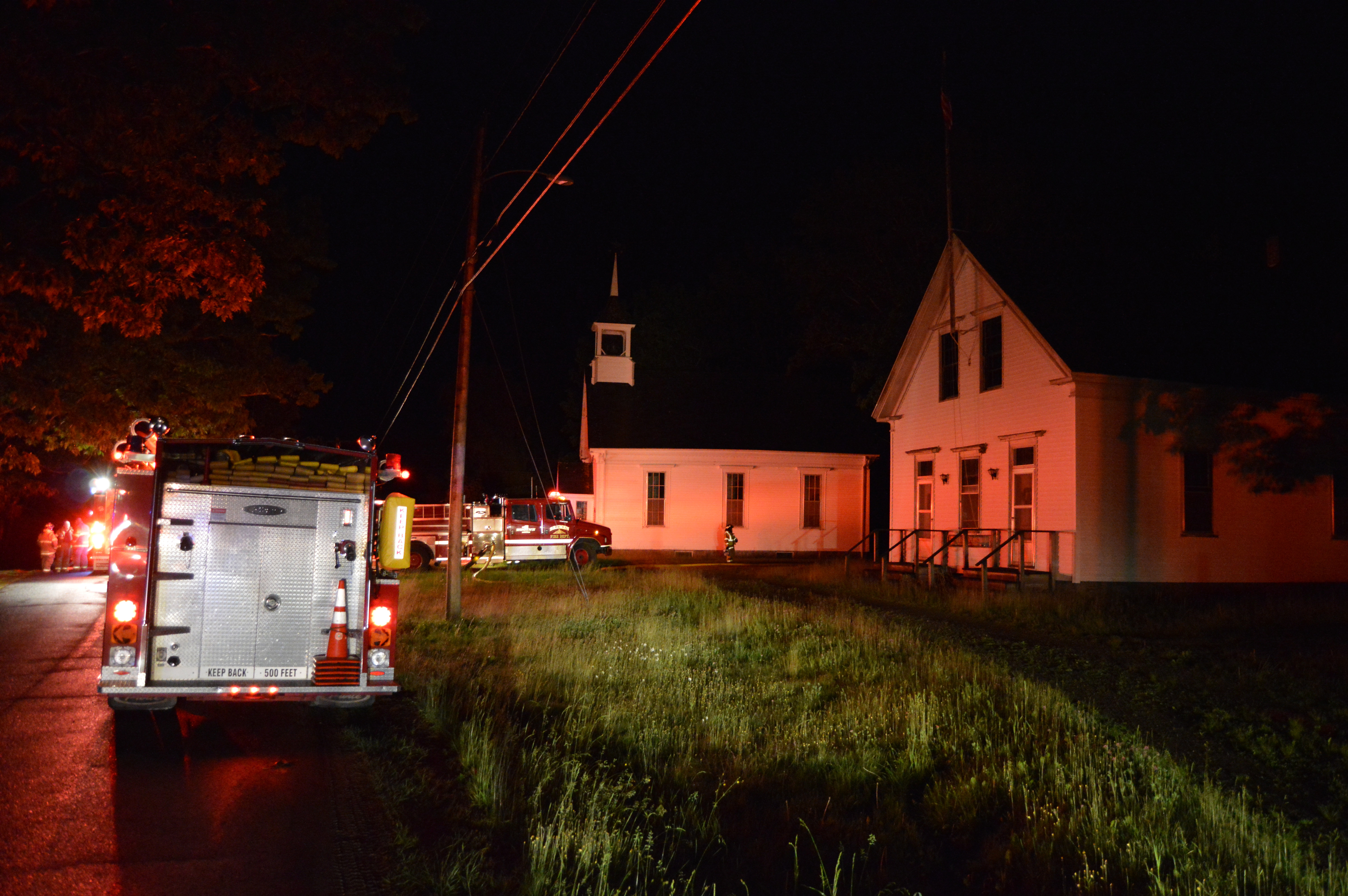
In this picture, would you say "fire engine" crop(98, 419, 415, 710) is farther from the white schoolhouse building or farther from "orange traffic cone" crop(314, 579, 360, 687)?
the white schoolhouse building

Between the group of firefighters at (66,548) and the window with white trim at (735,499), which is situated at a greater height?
the window with white trim at (735,499)

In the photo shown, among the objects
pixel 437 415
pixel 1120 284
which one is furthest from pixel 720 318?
pixel 1120 284

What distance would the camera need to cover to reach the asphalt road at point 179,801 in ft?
16.4

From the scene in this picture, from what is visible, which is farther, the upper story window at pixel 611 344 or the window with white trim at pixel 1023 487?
the upper story window at pixel 611 344

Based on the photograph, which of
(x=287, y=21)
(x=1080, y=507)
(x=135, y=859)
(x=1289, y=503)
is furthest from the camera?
(x=1289, y=503)

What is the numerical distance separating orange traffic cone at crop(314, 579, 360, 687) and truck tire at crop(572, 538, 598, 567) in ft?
61.9

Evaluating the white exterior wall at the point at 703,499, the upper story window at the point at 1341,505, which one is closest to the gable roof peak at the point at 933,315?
the upper story window at the point at 1341,505

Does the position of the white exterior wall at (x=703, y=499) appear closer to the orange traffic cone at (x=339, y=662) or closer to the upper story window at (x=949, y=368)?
the upper story window at (x=949, y=368)

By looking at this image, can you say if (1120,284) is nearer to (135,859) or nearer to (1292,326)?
(1292,326)

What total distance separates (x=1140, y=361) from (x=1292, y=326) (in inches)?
171

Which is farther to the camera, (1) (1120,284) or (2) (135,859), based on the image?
(1) (1120,284)

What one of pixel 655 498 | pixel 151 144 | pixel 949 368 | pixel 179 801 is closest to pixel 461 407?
pixel 151 144

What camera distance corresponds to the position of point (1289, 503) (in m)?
19.5

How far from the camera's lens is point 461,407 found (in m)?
15.9
